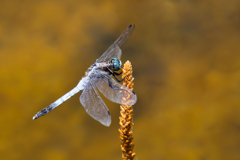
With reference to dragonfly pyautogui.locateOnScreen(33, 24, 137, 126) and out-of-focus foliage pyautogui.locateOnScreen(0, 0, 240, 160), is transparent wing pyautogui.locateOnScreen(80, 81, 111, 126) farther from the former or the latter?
out-of-focus foliage pyautogui.locateOnScreen(0, 0, 240, 160)

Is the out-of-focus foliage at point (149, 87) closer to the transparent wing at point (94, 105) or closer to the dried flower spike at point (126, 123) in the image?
the transparent wing at point (94, 105)

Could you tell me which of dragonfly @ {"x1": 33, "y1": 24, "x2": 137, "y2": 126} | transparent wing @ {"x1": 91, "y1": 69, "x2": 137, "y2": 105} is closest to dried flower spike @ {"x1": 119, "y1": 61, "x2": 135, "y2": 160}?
transparent wing @ {"x1": 91, "y1": 69, "x2": 137, "y2": 105}

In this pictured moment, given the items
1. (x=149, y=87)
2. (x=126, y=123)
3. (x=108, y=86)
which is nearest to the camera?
(x=126, y=123)

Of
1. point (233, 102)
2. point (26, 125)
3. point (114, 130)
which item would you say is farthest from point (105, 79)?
point (233, 102)

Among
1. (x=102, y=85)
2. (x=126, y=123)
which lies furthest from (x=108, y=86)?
(x=126, y=123)

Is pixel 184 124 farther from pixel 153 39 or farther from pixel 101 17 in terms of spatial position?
pixel 101 17

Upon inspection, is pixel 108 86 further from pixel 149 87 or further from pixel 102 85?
pixel 149 87

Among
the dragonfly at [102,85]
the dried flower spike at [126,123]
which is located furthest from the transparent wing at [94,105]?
the dried flower spike at [126,123]
